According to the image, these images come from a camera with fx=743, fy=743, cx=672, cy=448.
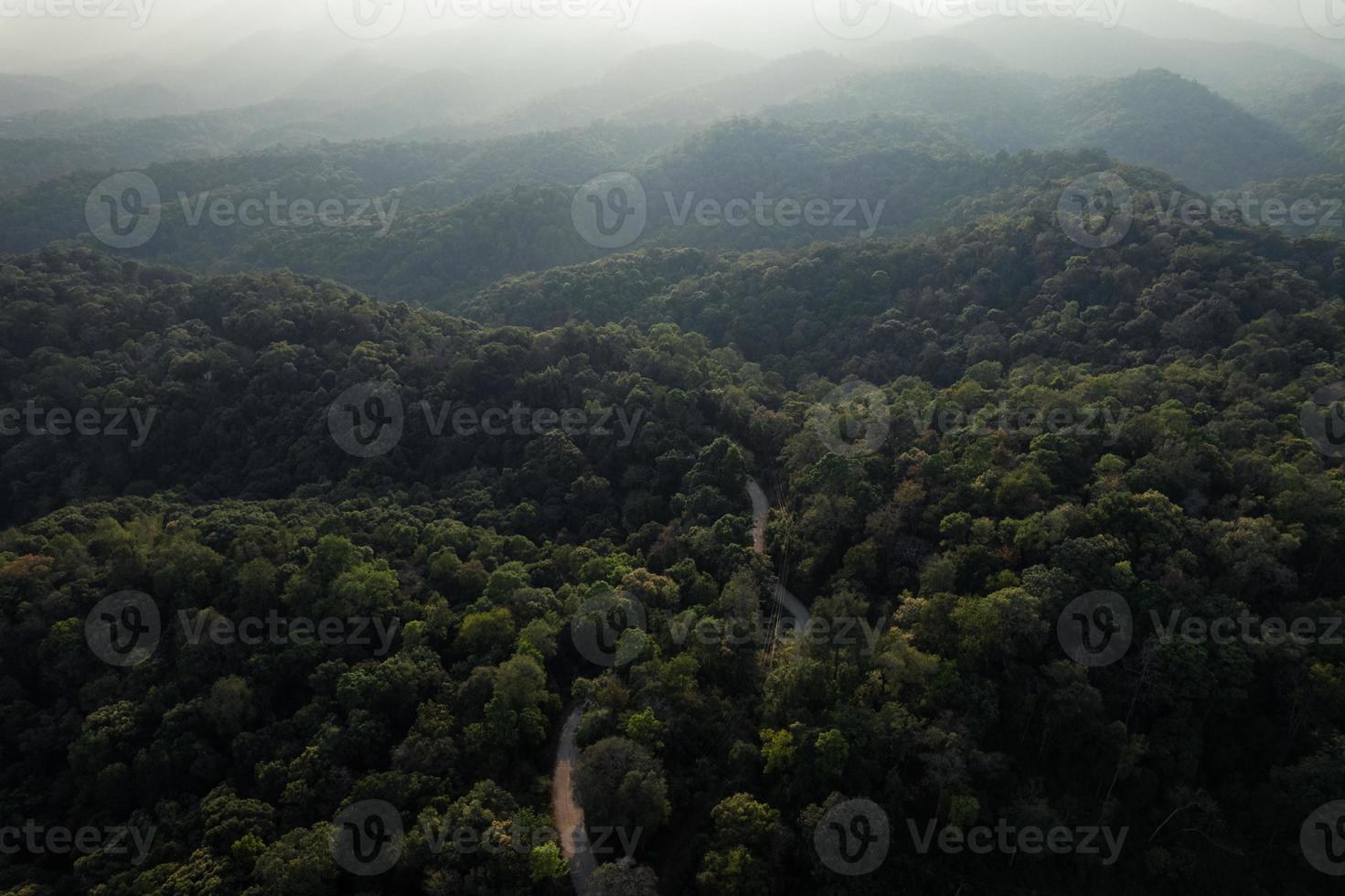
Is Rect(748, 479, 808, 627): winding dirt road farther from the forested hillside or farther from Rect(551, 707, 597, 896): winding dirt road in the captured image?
Rect(551, 707, 597, 896): winding dirt road

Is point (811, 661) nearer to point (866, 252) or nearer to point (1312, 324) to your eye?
point (1312, 324)

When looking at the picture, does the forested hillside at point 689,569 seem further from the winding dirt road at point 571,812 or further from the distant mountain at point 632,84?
the distant mountain at point 632,84

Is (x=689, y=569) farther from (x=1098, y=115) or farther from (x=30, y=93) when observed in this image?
(x=30, y=93)

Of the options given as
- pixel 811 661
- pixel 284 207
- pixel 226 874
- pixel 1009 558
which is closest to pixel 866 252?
pixel 1009 558

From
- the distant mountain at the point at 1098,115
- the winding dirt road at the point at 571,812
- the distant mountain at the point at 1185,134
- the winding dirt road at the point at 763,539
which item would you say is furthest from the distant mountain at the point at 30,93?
the distant mountain at the point at 1185,134

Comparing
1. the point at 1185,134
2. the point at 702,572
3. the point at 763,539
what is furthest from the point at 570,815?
the point at 1185,134

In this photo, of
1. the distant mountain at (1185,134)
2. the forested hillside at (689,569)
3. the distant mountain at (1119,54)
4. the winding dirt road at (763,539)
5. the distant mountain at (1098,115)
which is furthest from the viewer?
the distant mountain at (1119,54)

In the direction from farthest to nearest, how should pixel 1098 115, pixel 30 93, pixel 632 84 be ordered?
pixel 30 93 < pixel 632 84 < pixel 1098 115

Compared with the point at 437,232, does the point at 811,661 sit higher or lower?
lower
